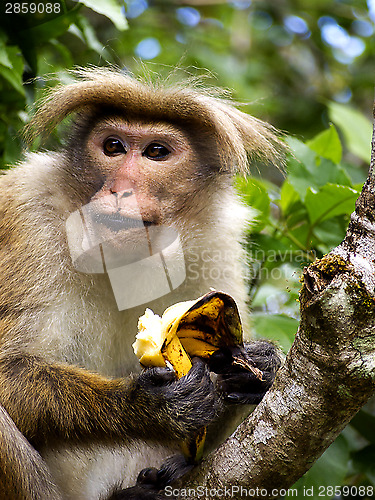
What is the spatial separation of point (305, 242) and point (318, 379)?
2.90 metres

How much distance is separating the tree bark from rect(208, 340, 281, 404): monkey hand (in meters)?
0.68

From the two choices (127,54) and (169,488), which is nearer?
(169,488)

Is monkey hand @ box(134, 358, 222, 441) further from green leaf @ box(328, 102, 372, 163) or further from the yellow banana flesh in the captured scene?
green leaf @ box(328, 102, 372, 163)

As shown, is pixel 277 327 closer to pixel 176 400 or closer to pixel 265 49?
pixel 176 400

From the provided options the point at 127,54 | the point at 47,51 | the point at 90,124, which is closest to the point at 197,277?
the point at 90,124

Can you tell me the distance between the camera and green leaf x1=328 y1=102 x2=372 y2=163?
20.4 ft

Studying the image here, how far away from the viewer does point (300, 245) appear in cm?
565

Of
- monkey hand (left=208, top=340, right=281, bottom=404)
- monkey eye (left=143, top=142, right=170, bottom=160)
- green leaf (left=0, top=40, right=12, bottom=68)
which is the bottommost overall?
monkey hand (left=208, top=340, right=281, bottom=404)

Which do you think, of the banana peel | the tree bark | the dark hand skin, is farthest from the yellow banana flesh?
the tree bark

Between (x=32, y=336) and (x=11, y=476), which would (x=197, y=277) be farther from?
(x=11, y=476)

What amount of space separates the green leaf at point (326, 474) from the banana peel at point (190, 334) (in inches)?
44.6

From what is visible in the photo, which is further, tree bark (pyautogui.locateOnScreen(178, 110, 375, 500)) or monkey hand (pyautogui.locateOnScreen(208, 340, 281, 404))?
monkey hand (pyautogui.locateOnScreen(208, 340, 281, 404))

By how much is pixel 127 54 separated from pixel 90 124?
374 centimetres

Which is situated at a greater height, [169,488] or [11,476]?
[169,488]
